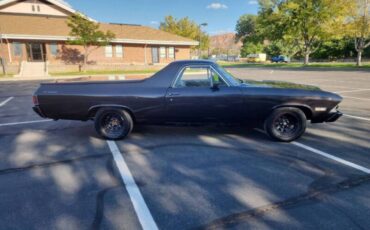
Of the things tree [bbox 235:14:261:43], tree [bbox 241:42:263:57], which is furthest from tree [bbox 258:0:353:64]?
tree [bbox 235:14:261:43]

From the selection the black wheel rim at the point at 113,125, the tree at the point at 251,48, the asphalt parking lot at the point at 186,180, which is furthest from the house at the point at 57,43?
the tree at the point at 251,48

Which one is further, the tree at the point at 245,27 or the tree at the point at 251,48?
the tree at the point at 245,27

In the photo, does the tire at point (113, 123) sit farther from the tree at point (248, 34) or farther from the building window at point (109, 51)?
the tree at point (248, 34)

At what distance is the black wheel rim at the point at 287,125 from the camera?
526 cm

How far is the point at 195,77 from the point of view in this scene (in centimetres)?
534

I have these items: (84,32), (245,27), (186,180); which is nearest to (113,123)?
(186,180)

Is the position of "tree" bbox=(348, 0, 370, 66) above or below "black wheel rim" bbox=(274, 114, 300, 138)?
above

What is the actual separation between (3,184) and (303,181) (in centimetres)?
399

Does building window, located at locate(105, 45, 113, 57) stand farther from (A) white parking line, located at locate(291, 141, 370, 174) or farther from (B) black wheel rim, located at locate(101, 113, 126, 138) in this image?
(A) white parking line, located at locate(291, 141, 370, 174)

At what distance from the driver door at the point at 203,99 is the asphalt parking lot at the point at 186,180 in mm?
509

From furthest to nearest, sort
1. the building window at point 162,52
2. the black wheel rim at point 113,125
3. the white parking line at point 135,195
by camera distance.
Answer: the building window at point 162,52 < the black wheel rim at point 113,125 < the white parking line at point 135,195

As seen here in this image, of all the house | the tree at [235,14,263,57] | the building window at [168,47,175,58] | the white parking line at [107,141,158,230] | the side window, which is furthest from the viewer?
the tree at [235,14,263,57]

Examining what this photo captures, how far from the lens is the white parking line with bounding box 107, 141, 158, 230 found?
9.07ft

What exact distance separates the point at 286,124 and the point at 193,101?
1893mm
